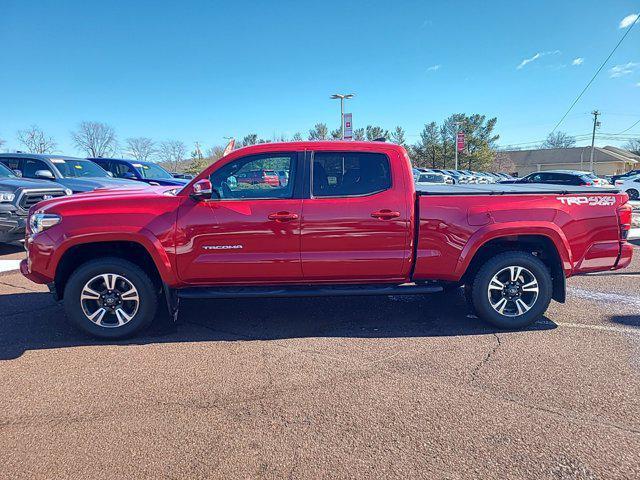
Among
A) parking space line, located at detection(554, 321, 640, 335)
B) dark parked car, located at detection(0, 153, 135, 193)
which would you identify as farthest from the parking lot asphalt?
dark parked car, located at detection(0, 153, 135, 193)

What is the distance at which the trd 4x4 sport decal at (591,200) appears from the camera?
4.07 metres

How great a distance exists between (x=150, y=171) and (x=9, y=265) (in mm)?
7204

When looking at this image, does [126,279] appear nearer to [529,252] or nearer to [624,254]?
[529,252]

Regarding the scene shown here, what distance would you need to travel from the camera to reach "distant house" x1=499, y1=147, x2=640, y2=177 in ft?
220

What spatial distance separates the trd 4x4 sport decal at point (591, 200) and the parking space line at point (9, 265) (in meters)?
7.74

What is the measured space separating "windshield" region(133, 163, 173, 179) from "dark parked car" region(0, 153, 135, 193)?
2.47 m

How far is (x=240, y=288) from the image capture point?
4.09 meters

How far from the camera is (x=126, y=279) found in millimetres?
3949

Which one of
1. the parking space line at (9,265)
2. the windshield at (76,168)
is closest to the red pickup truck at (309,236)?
the parking space line at (9,265)

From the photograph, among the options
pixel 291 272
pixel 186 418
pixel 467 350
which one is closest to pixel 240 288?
pixel 291 272

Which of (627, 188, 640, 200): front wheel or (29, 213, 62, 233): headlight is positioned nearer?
(29, 213, 62, 233): headlight

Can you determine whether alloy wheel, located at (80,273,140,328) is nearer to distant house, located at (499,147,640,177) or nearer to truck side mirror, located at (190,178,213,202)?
truck side mirror, located at (190,178,213,202)

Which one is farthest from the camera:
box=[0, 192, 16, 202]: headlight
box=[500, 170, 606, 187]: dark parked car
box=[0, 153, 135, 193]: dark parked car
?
box=[500, 170, 606, 187]: dark parked car

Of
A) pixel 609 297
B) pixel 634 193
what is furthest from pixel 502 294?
pixel 634 193
